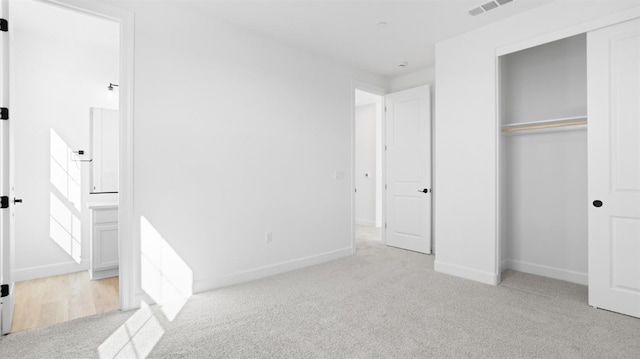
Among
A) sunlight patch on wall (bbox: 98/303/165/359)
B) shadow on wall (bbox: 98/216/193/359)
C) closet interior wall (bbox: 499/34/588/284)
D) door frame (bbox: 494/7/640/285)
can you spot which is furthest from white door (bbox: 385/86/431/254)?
sunlight patch on wall (bbox: 98/303/165/359)

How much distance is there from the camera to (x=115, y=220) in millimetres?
3654

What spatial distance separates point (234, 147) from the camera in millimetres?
3389

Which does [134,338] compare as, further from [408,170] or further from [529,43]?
[529,43]

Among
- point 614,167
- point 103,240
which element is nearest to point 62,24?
point 103,240

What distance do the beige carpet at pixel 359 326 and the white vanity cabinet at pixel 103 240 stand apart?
3.88ft

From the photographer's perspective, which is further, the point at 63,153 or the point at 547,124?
the point at 63,153

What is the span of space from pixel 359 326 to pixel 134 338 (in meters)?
1.62

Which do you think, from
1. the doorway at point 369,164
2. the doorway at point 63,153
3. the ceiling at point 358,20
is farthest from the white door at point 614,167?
the doorway at point 63,153

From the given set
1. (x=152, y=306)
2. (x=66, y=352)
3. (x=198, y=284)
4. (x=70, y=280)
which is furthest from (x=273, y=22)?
(x=70, y=280)

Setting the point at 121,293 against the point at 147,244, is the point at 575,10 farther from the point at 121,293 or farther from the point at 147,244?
the point at 121,293

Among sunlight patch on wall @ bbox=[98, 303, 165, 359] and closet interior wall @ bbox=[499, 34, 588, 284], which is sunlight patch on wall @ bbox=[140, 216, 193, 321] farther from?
closet interior wall @ bbox=[499, 34, 588, 284]

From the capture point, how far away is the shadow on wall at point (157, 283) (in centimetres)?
241

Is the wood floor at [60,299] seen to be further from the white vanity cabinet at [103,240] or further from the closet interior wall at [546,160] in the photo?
the closet interior wall at [546,160]

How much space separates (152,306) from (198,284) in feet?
1.39
